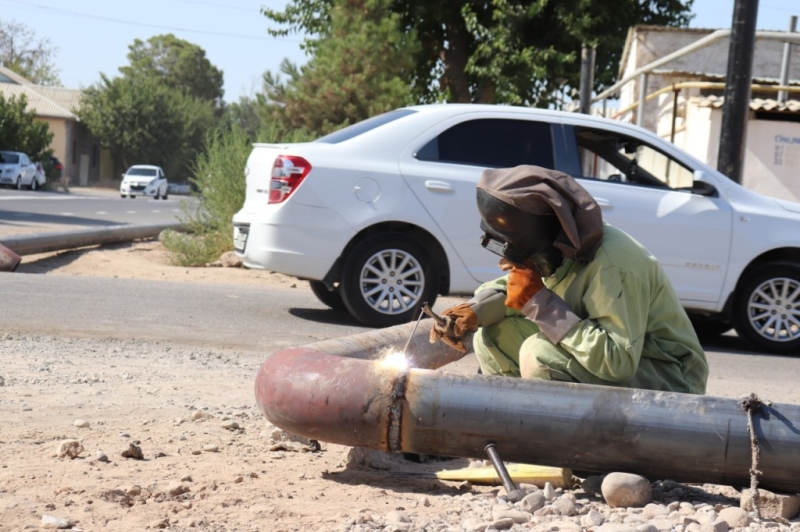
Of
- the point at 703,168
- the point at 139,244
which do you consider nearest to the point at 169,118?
the point at 139,244

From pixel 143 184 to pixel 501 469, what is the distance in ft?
143

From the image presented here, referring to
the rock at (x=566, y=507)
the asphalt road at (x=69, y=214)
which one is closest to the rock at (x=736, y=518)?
the rock at (x=566, y=507)

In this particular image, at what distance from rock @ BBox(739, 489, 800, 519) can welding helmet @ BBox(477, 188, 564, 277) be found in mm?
1017

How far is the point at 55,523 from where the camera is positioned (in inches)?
125

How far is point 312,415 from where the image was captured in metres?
3.82

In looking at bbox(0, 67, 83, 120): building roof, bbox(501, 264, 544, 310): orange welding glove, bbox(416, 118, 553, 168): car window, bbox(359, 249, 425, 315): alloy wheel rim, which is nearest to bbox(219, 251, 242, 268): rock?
bbox(359, 249, 425, 315): alloy wheel rim

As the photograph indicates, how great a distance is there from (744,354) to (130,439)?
5828 mm

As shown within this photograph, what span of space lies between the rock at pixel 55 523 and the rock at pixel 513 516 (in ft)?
4.25

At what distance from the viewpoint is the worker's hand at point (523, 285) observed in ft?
12.3

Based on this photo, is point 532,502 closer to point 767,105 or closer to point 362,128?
point 362,128

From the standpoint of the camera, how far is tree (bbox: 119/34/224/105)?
318 feet

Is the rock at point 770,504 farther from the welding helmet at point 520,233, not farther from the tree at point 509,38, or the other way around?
the tree at point 509,38

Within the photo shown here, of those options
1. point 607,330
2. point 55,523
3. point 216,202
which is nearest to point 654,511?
point 607,330

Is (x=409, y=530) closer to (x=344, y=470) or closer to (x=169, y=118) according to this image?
(x=344, y=470)
